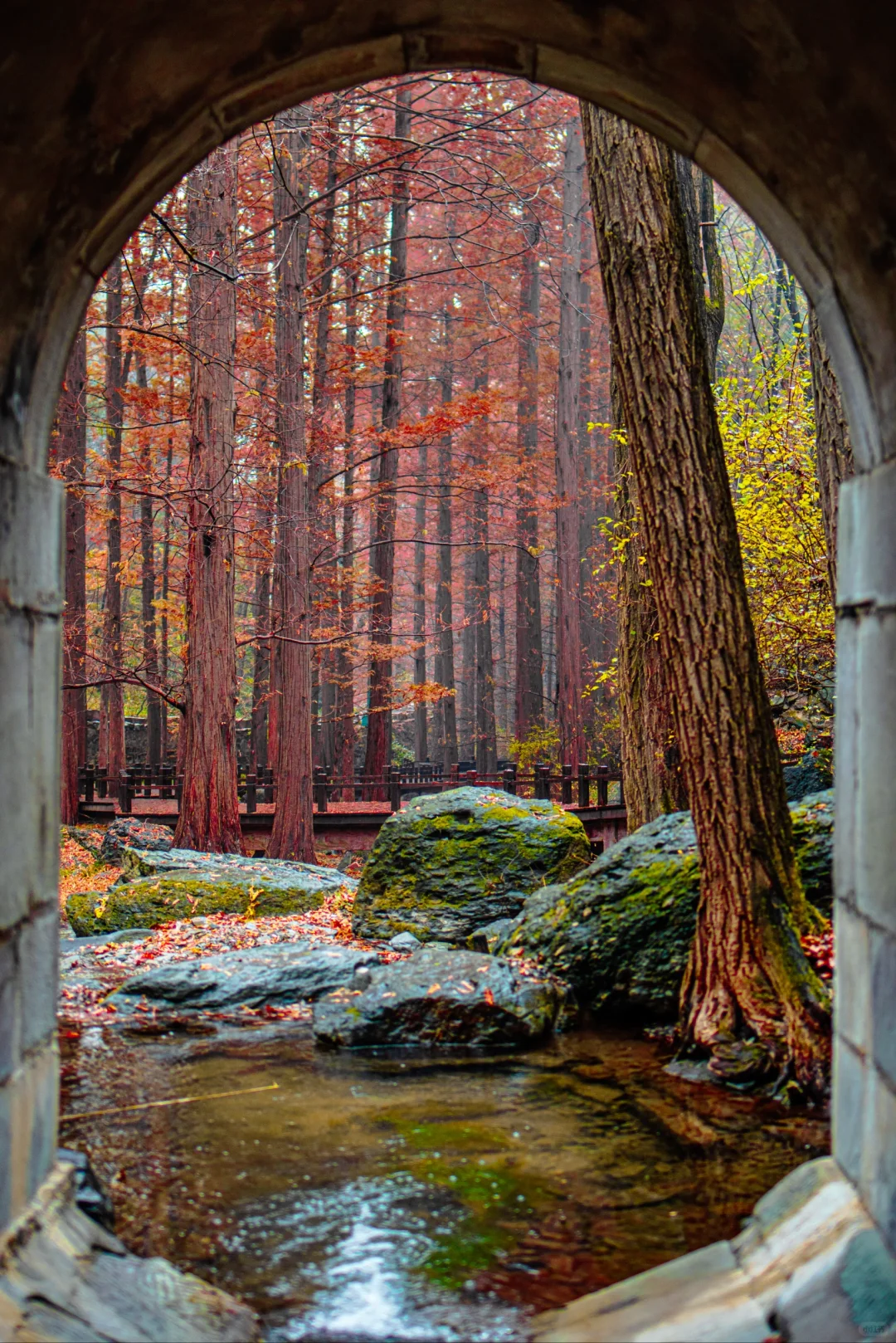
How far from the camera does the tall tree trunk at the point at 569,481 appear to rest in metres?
25.2

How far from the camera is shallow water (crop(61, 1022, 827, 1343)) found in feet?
12.8

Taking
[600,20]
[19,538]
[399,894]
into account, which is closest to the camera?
[19,538]

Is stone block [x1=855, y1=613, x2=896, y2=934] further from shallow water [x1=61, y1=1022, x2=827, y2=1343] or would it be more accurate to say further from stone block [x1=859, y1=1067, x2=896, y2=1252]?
shallow water [x1=61, y1=1022, x2=827, y2=1343]

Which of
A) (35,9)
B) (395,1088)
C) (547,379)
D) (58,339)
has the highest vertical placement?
(547,379)

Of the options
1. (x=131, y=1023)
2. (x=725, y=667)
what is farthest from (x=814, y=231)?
(x=131, y=1023)

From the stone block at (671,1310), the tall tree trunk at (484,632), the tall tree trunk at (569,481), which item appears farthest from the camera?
the tall tree trunk at (484,632)

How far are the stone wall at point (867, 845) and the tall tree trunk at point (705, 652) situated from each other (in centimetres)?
248

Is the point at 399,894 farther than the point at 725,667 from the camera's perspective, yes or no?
Yes

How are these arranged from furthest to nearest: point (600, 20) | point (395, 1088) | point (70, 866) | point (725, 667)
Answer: point (70, 866) → point (725, 667) → point (395, 1088) → point (600, 20)

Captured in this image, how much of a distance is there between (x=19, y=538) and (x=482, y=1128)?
3.59 metres

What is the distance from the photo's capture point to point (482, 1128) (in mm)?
5496

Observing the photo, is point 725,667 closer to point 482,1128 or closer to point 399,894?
point 482,1128

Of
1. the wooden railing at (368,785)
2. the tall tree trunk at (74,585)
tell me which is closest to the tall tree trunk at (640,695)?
the wooden railing at (368,785)

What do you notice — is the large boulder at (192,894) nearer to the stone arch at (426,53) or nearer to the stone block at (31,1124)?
the stone block at (31,1124)
